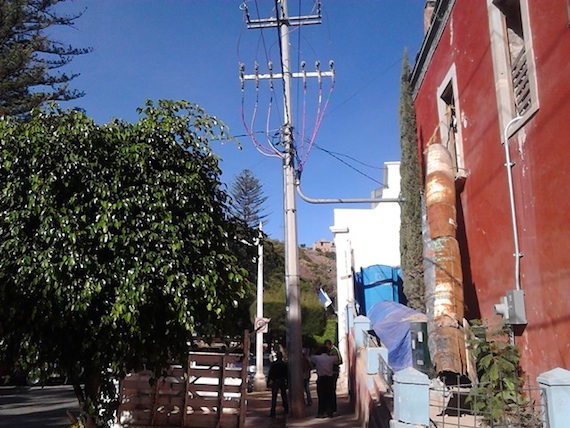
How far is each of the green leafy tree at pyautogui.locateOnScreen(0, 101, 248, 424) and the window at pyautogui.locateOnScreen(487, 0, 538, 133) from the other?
15.5 feet

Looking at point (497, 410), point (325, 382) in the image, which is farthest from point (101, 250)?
point (325, 382)

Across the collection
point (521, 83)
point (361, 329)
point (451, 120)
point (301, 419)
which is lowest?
point (301, 419)

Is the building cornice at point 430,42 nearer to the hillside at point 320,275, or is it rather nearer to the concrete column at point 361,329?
the concrete column at point 361,329

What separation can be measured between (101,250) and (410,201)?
40.8 ft

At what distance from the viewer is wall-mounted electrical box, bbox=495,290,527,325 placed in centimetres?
741

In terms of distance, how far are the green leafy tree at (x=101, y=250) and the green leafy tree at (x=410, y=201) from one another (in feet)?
36.4

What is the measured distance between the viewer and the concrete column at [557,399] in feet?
15.0

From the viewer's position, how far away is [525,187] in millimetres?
7406

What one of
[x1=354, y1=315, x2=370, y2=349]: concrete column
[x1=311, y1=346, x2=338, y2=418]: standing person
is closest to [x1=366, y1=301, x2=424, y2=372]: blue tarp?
[x1=354, y1=315, x2=370, y2=349]: concrete column

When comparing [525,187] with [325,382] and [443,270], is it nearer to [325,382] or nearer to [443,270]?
[443,270]

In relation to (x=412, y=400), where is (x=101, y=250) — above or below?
above

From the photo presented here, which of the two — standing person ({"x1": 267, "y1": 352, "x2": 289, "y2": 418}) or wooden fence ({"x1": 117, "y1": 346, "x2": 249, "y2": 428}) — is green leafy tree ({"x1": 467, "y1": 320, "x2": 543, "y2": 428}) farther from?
standing person ({"x1": 267, "y1": 352, "x2": 289, "y2": 418})

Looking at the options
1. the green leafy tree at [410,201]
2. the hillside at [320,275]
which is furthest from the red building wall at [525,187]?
the hillside at [320,275]

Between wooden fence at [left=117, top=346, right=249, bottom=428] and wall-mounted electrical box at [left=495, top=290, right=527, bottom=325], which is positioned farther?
wooden fence at [left=117, top=346, right=249, bottom=428]
